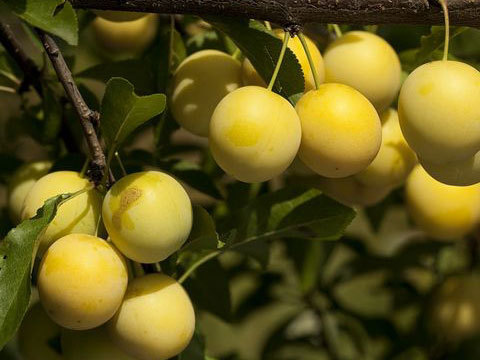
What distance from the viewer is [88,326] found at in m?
0.68

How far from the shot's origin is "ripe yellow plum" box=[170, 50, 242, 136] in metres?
0.82

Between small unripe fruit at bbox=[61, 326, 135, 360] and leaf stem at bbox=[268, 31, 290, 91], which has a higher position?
leaf stem at bbox=[268, 31, 290, 91]

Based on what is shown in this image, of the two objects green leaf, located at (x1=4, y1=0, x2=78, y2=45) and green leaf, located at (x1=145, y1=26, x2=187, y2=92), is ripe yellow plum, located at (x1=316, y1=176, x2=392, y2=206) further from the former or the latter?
green leaf, located at (x1=4, y1=0, x2=78, y2=45)

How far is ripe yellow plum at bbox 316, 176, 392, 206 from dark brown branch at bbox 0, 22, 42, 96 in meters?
0.39

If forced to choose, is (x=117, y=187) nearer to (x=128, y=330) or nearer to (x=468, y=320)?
(x=128, y=330)

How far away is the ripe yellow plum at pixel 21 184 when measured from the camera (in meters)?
0.88

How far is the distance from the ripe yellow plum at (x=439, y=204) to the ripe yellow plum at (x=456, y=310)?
0.30m

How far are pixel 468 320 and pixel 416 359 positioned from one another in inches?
4.6

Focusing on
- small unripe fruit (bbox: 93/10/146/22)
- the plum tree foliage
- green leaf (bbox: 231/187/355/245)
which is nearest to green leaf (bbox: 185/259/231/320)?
the plum tree foliage

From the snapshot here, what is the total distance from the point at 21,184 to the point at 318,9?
408 millimetres

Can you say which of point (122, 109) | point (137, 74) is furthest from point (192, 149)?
point (122, 109)

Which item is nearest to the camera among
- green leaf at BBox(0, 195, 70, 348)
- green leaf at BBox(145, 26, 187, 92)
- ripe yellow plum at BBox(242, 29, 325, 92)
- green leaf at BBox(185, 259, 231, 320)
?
green leaf at BBox(0, 195, 70, 348)

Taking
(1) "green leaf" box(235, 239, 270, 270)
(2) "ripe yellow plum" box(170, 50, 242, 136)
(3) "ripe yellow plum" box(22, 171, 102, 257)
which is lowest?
(1) "green leaf" box(235, 239, 270, 270)

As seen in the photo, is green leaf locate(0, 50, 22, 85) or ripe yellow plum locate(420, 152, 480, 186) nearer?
ripe yellow plum locate(420, 152, 480, 186)
